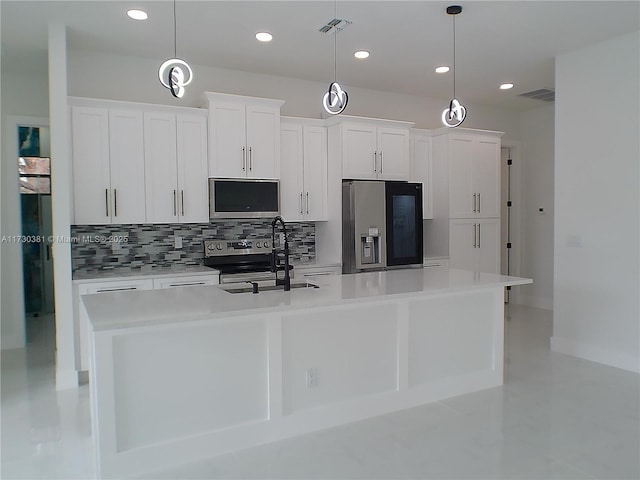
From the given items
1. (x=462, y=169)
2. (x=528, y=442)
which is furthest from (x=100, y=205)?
(x=462, y=169)

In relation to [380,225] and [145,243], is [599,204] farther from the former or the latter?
[145,243]

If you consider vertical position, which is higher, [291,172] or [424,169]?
[424,169]

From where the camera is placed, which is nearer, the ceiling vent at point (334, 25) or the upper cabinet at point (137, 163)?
the ceiling vent at point (334, 25)

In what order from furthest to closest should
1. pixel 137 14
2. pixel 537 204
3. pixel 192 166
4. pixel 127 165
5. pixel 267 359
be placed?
pixel 537 204 < pixel 192 166 < pixel 127 165 < pixel 137 14 < pixel 267 359

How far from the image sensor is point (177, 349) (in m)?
2.63

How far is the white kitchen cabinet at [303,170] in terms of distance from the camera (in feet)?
16.7

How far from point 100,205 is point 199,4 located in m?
1.93

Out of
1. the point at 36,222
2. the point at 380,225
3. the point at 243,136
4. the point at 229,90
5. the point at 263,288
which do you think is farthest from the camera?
the point at 36,222

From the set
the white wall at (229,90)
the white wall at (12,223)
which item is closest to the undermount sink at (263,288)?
the white wall at (229,90)

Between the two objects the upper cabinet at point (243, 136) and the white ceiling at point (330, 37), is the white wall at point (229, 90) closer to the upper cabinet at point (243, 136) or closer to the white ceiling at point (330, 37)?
the white ceiling at point (330, 37)

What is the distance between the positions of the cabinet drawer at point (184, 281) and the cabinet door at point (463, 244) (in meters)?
3.06

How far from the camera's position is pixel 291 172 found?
512cm

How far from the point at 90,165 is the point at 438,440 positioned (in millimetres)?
3563

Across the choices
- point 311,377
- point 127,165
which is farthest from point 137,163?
point 311,377
